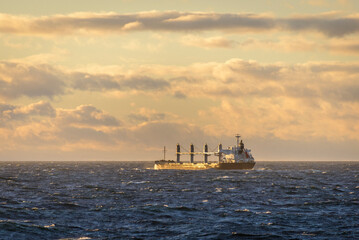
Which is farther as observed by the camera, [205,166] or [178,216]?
[205,166]

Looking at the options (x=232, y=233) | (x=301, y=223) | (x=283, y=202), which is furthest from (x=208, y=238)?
(x=283, y=202)

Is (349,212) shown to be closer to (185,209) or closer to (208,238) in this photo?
(185,209)

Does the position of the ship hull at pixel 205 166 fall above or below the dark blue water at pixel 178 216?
above

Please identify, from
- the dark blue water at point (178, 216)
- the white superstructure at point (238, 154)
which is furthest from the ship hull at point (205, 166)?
the dark blue water at point (178, 216)

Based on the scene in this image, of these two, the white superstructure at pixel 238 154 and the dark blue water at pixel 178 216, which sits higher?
the white superstructure at pixel 238 154

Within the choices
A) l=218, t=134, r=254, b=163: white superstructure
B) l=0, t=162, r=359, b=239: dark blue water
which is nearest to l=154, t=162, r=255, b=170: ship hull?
l=218, t=134, r=254, b=163: white superstructure

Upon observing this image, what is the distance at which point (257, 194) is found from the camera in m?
63.8

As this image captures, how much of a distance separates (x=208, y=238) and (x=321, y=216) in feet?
46.4

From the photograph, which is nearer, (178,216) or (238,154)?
(178,216)

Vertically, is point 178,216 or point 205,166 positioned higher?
point 205,166

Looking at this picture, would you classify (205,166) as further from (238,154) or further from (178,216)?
(178,216)

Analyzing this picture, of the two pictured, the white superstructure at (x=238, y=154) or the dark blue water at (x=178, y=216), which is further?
the white superstructure at (x=238, y=154)

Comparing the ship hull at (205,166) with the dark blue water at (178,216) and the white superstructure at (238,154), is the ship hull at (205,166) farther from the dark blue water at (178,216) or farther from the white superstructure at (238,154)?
the dark blue water at (178,216)

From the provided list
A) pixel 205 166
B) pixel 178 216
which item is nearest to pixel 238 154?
pixel 205 166
